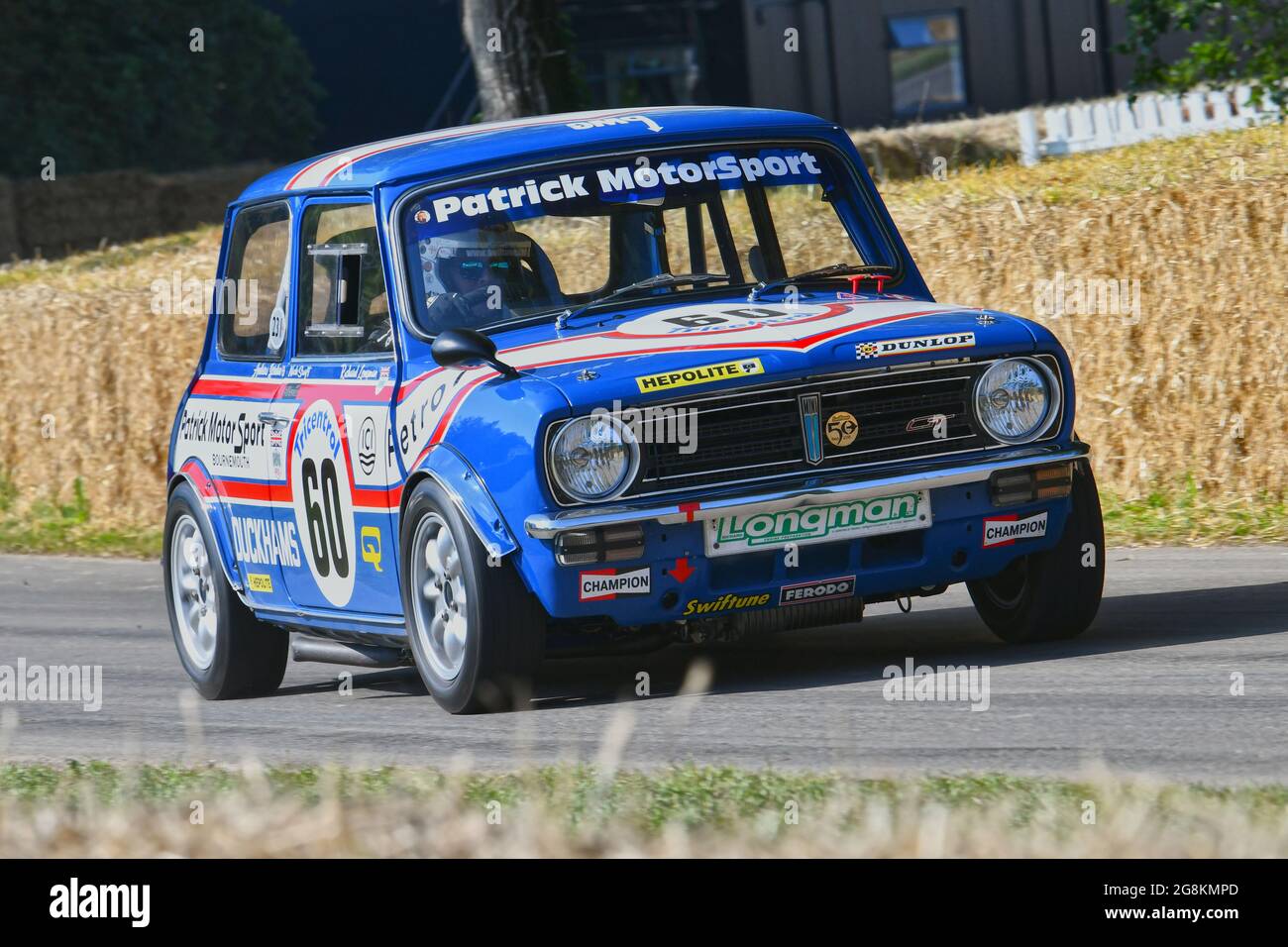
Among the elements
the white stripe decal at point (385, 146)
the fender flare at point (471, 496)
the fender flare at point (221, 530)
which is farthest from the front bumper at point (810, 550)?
the fender flare at point (221, 530)

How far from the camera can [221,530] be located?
27.2ft

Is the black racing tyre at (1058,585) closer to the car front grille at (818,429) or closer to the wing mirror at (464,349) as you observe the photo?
the car front grille at (818,429)

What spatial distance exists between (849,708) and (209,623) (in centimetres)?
309

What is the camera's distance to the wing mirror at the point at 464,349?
6.76m

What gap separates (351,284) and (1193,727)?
132 inches

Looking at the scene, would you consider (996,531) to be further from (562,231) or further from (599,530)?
(562,231)

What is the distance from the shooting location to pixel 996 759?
5605 mm

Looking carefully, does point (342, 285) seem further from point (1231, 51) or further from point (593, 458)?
point (1231, 51)

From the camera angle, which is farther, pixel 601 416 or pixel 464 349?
pixel 464 349

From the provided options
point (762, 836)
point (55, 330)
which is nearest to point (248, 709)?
point (762, 836)

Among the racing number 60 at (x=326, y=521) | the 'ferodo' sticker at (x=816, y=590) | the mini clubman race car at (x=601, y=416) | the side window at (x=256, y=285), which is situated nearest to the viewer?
the mini clubman race car at (x=601, y=416)

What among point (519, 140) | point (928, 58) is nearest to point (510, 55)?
point (519, 140)

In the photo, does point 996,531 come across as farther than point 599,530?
Yes

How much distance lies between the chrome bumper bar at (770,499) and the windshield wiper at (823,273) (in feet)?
3.44
